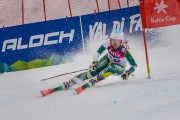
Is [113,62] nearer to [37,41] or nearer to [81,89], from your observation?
[81,89]

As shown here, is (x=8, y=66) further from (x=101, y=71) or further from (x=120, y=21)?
(x=101, y=71)

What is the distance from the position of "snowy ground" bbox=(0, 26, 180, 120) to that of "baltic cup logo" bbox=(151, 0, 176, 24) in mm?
1028

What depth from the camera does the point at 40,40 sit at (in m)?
10.9

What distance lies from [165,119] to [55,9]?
16.1 meters

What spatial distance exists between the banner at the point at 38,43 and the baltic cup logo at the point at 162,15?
5057 mm

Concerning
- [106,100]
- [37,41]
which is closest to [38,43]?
[37,41]

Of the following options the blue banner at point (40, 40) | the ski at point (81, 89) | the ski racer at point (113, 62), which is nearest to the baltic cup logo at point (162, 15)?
the ski racer at point (113, 62)

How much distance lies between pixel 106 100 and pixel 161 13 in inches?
80.6

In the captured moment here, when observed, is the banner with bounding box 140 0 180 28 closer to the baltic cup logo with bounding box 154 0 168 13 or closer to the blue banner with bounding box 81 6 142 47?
the baltic cup logo with bounding box 154 0 168 13

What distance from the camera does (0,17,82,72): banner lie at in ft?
35.2

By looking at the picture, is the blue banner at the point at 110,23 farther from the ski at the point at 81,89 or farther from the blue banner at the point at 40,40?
the ski at the point at 81,89

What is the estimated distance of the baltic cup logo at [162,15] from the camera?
619cm

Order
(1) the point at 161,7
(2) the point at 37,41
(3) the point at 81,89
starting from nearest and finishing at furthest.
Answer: (3) the point at 81,89, (1) the point at 161,7, (2) the point at 37,41

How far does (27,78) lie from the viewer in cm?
899
